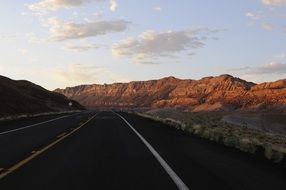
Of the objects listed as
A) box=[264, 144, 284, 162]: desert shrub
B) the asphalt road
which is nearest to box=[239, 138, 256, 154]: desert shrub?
the asphalt road

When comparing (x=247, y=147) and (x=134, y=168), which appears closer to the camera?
(x=134, y=168)

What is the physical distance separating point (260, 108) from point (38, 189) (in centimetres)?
12420

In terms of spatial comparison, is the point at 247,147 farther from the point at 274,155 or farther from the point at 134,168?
the point at 134,168

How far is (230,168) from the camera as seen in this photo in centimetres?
1131

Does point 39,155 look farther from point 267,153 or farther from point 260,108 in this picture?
point 260,108

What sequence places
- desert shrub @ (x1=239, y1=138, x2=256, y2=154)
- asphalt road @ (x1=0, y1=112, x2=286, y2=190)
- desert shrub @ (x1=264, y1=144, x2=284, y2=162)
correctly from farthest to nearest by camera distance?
desert shrub @ (x1=239, y1=138, x2=256, y2=154) → desert shrub @ (x1=264, y1=144, x2=284, y2=162) → asphalt road @ (x1=0, y1=112, x2=286, y2=190)

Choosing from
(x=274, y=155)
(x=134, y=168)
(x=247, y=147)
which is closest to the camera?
(x=134, y=168)

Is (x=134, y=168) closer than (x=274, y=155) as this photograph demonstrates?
Yes

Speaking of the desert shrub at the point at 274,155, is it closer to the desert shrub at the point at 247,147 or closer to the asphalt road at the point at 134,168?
the asphalt road at the point at 134,168

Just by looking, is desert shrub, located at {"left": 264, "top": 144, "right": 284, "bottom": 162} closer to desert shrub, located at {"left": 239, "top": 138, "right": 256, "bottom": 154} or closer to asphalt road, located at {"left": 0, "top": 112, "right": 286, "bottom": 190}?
asphalt road, located at {"left": 0, "top": 112, "right": 286, "bottom": 190}

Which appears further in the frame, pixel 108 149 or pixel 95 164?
pixel 108 149

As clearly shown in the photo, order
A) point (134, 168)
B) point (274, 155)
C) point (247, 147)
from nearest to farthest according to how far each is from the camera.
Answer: point (134, 168) < point (274, 155) < point (247, 147)

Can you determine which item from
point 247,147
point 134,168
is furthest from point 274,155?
point 134,168

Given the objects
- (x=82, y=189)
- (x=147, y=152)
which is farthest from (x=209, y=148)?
(x=82, y=189)
